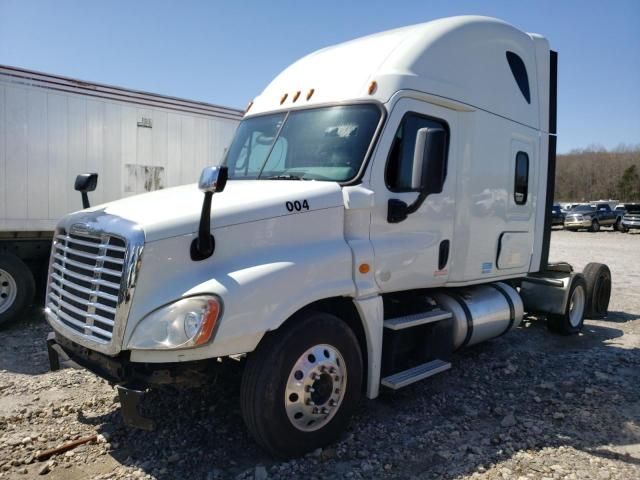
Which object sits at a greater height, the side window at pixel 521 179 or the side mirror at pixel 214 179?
the side window at pixel 521 179

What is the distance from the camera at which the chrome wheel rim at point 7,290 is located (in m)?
7.11

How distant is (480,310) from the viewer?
208 inches

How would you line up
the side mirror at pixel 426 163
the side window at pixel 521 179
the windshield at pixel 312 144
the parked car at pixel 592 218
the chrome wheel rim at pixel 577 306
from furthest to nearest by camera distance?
the parked car at pixel 592 218 < the chrome wheel rim at pixel 577 306 < the side window at pixel 521 179 < the windshield at pixel 312 144 < the side mirror at pixel 426 163

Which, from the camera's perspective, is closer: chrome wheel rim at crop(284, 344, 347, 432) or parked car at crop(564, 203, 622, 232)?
chrome wheel rim at crop(284, 344, 347, 432)

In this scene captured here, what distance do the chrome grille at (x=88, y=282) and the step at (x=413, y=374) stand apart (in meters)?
2.18

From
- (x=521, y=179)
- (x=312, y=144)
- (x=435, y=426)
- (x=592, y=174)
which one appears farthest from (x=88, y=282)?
(x=592, y=174)

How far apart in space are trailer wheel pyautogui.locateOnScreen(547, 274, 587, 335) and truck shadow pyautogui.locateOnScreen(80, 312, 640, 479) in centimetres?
137

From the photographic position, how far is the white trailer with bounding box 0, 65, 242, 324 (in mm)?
7219

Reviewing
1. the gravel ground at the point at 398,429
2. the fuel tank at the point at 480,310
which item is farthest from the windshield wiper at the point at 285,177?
the fuel tank at the point at 480,310

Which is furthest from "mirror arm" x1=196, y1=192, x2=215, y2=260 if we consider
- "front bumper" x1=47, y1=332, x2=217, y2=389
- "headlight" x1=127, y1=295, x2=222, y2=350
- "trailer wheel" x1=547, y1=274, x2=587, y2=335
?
"trailer wheel" x1=547, y1=274, x2=587, y2=335

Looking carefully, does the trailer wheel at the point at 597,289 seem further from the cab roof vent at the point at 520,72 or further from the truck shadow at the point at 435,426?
the cab roof vent at the point at 520,72

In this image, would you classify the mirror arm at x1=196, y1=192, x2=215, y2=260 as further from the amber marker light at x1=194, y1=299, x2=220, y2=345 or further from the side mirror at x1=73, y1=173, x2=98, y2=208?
the side mirror at x1=73, y1=173, x2=98, y2=208

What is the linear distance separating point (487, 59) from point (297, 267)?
10.9ft

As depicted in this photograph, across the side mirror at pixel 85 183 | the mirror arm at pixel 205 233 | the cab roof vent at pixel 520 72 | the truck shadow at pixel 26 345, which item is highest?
the cab roof vent at pixel 520 72
